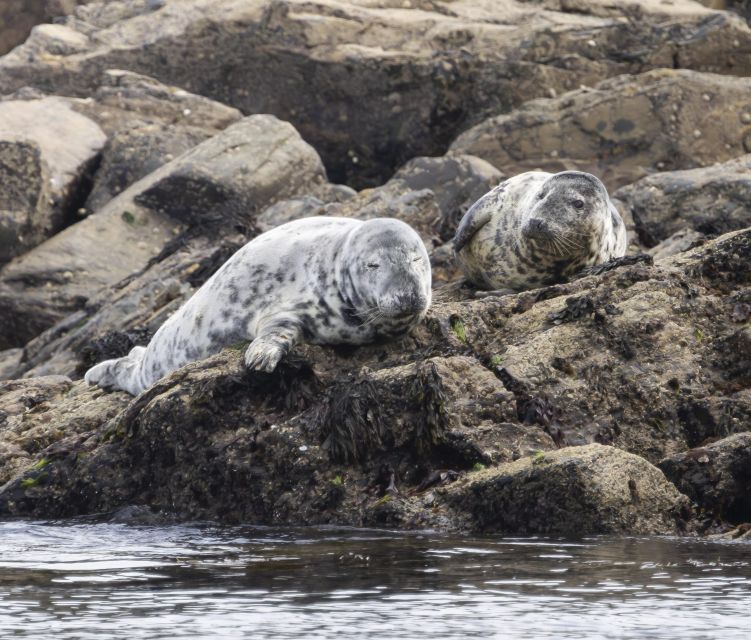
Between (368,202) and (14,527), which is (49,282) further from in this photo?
(14,527)

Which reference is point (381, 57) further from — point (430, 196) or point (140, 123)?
point (430, 196)

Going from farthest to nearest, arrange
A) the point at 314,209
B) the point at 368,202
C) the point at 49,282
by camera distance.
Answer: the point at 49,282 → the point at 314,209 → the point at 368,202

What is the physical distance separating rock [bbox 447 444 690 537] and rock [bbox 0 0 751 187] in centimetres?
1350

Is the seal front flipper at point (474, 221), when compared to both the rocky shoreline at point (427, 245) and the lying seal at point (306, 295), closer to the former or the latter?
the rocky shoreline at point (427, 245)

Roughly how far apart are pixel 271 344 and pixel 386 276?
709mm

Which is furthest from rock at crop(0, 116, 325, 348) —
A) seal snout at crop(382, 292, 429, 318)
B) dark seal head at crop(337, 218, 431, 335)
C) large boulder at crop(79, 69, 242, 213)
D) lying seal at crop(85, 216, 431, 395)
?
seal snout at crop(382, 292, 429, 318)

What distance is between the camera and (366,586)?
529 centimetres

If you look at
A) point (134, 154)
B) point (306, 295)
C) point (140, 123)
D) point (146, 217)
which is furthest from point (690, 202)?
point (140, 123)

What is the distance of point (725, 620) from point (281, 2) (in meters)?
17.2

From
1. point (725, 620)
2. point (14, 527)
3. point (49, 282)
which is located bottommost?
point (725, 620)

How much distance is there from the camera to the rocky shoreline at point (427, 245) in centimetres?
704

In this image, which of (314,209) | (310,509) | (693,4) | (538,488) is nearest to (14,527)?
(310,509)

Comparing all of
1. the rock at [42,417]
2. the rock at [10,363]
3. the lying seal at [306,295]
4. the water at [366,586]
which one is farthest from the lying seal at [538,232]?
the rock at [10,363]

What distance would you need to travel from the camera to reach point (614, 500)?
6.34 metres
